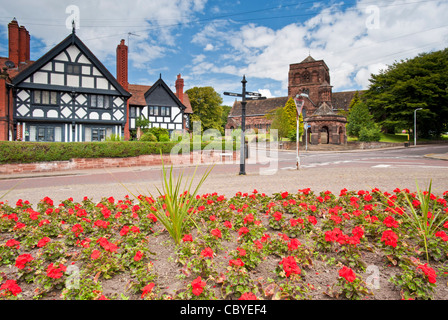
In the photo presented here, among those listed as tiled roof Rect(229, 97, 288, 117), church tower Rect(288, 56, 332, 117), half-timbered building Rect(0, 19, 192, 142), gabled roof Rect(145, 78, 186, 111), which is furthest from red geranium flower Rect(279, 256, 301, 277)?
tiled roof Rect(229, 97, 288, 117)

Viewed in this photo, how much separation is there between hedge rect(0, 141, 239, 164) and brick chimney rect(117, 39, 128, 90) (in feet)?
38.0

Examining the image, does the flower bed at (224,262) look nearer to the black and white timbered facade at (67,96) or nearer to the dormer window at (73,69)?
the black and white timbered facade at (67,96)

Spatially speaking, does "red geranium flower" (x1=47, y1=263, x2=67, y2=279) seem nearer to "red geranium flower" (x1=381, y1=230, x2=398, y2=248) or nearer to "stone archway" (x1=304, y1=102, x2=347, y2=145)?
"red geranium flower" (x1=381, y1=230, x2=398, y2=248)

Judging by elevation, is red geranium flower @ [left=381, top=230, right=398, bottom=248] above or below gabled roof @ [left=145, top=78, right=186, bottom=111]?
below

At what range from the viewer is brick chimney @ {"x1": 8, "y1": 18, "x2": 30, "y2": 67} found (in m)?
24.1

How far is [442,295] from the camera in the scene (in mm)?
2383

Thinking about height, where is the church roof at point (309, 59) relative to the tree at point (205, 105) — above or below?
above

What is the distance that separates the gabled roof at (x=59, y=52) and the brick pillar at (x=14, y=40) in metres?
5.08

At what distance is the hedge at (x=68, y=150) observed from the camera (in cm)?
1404

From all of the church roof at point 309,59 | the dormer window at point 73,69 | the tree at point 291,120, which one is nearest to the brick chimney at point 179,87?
the dormer window at point 73,69

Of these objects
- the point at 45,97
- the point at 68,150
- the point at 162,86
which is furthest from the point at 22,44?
the point at 68,150

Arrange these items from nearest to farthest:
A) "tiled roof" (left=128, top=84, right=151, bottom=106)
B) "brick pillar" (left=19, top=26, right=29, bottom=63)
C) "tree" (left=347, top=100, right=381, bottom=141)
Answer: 1. "brick pillar" (left=19, top=26, right=29, bottom=63)
2. "tiled roof" (left=128, top=84, right=151, bottom=106)
3. "tree" (left=347, top=100, right=381, bottom=141)
